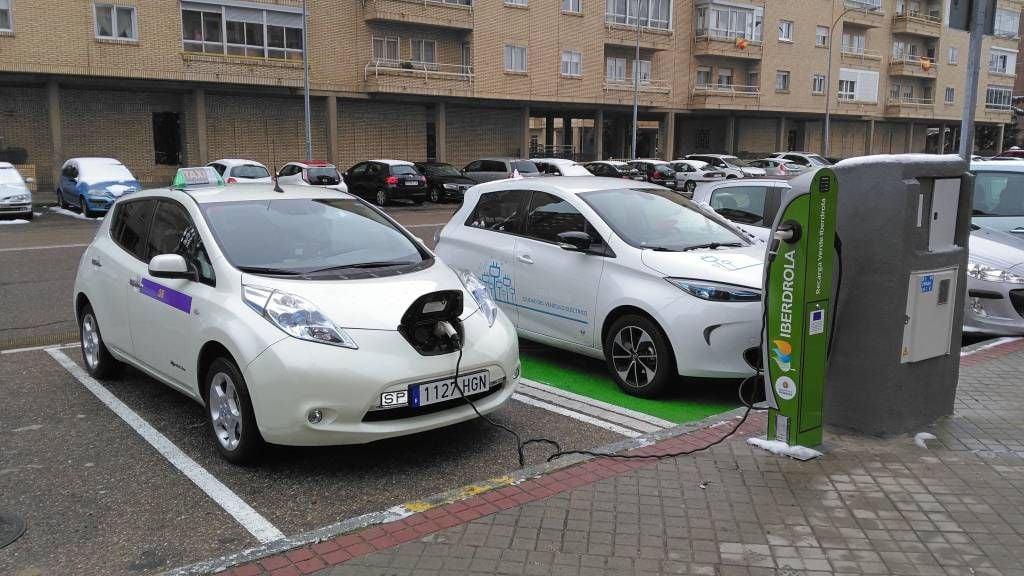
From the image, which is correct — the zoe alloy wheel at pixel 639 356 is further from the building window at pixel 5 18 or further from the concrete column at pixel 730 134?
the concrete column at pixel 730 134

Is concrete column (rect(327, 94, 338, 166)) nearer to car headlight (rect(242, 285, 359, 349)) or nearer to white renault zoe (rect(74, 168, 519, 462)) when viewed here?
white renault zoe (rect(74, 168, 519, 462))

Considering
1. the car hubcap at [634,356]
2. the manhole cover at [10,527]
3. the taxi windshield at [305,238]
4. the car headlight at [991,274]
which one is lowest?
the manhole cover at [10,527]

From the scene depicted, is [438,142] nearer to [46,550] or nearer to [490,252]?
[490,252]

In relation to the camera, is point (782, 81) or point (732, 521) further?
point (782, 81)

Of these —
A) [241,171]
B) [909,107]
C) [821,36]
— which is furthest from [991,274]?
[909,107]

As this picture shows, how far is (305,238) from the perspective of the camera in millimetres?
5492

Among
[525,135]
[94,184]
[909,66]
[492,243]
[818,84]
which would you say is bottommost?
[94,184]

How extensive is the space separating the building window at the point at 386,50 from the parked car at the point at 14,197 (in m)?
16.7

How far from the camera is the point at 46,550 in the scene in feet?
12.5

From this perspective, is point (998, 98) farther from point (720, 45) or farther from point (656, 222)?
point (656, 222)

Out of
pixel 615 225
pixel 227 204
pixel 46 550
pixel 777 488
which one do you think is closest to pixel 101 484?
pixel 46 550

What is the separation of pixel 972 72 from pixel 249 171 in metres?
20.3

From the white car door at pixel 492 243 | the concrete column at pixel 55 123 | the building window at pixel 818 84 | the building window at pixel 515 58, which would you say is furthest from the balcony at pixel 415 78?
the white car door at pixel 492 243

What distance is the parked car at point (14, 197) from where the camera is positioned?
67.7 feet
